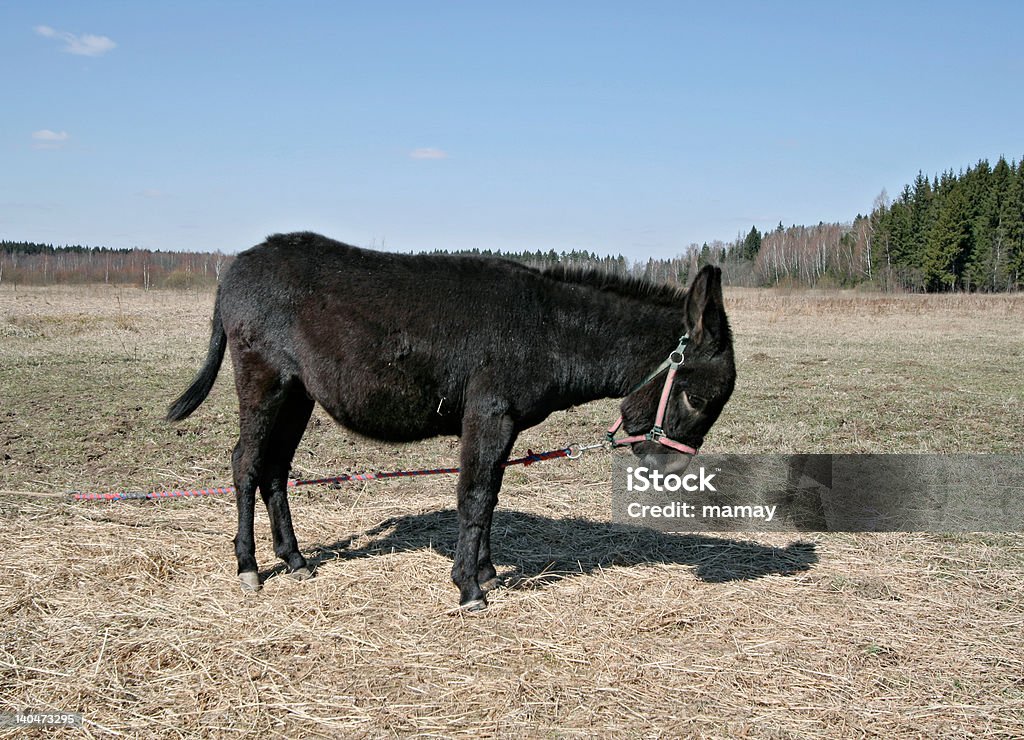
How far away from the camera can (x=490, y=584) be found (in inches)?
221

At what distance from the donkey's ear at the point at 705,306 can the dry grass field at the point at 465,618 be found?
198cm

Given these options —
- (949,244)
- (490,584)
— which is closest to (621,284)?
(490,584)

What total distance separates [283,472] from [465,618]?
210 cm

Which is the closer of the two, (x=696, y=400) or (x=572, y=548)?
(x=696, y=400)

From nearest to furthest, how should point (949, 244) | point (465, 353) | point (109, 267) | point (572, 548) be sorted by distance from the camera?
point (465, 353) → point (572, 548) → point (949, 244) → point (109, 267)

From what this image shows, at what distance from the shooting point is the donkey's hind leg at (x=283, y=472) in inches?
228

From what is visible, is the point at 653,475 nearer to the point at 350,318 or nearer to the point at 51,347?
the point at 350,318

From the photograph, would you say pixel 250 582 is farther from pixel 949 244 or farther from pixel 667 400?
pixel 949 244

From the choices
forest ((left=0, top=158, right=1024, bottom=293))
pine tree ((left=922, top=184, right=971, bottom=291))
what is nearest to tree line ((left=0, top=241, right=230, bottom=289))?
forest ((left=0, top=158, right=1024, bottom=293))

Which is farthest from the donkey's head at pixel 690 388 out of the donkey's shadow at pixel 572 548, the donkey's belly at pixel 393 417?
the donkey's belly at pixel 393 417

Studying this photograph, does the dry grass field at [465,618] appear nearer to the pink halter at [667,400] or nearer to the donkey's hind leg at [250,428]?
the donkey's hind leg at [250,428]

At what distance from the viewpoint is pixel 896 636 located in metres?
4.76

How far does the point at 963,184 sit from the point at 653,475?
91.3 metres

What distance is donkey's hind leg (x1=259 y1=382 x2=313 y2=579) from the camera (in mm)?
5797
